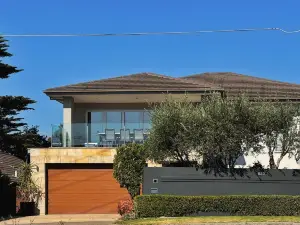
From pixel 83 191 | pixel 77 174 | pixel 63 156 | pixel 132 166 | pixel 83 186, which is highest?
pixel 63 156

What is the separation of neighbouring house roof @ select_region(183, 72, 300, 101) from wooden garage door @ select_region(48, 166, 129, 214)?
24.3 ft

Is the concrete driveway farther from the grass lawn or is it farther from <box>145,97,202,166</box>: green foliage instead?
<box>145,97,202,166</box>: green foliage

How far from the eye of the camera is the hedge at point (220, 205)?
17453 millimetres

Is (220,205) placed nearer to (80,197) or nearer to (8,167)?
(80,197)

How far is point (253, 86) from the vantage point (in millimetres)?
28609

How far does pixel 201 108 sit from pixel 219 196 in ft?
10.5

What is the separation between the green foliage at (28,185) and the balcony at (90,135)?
170cm

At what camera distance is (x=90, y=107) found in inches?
1124

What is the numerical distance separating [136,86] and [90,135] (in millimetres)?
3438

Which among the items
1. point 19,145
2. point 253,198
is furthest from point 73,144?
point 19,145

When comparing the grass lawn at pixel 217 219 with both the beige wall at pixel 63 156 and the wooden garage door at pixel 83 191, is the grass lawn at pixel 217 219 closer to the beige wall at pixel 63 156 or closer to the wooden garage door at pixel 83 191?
the beige wall at pixel 63 156

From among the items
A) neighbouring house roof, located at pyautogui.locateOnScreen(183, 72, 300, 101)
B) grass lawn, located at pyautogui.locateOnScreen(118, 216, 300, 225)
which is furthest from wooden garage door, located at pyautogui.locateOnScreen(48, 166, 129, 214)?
grass lawn, located at pyautogui.locateOnScreen(118, 216, 300, 225)

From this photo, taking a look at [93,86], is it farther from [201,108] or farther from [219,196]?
[219,196]

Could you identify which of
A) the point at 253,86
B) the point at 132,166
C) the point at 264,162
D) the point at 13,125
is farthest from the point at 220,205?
the point at 13,125
